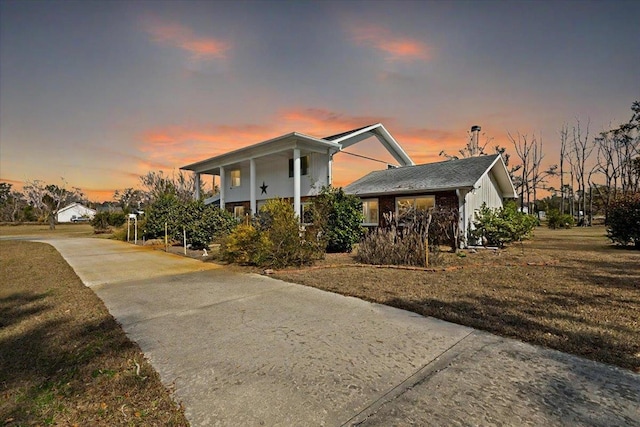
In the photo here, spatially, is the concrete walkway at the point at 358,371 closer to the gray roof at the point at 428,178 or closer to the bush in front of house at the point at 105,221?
the gray roof at the point at 428,178

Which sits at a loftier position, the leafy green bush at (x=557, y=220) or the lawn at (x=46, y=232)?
the leafy green bush at (x=557, y=220)

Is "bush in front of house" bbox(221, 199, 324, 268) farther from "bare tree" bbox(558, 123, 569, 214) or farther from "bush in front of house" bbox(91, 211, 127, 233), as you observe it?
"bare tree" bbox(558, 123, 569, 214)

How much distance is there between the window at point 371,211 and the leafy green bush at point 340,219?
125 inches

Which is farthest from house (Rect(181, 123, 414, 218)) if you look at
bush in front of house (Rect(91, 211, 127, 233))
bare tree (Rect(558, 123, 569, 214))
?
bare tree (Rect(558, 123, 569, 214))

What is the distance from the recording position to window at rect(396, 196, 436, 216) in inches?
543

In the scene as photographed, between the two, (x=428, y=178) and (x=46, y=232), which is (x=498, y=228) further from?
(x=46, y=232)

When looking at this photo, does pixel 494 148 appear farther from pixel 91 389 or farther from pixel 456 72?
pixel 91 389

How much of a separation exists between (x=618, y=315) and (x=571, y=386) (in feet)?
9.12

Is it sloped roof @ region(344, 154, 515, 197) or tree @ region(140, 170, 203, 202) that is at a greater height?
tree @ region(140, 170, 203, 202)

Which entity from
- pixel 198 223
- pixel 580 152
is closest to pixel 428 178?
pixel 198 223

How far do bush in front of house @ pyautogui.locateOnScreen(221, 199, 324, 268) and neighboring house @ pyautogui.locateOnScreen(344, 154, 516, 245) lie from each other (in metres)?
6.29

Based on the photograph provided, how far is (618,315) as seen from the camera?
14.4ft

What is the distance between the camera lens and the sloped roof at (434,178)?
12.9 m

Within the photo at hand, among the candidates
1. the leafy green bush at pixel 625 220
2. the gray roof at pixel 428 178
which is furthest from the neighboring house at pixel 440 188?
the leafy green bush at pixel 625 220
